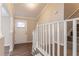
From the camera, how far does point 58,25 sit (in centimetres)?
179

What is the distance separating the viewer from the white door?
198 centimetres

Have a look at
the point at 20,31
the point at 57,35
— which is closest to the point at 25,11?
the point at 20,31

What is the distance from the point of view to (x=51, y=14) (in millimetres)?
2139

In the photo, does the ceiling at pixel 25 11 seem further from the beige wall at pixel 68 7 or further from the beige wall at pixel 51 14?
the beige wall at pixel 68 7

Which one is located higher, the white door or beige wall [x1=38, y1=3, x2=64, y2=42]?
beige wall [x1=38, y1=3, x2=64, y2=42]

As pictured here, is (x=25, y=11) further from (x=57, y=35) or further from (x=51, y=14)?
(x=57, y=35)

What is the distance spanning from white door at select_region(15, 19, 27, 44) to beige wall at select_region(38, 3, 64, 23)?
338 mm

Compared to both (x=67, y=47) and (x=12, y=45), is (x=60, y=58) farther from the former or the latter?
(x=12, y=45)

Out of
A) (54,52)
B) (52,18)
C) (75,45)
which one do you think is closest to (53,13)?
(52,18)

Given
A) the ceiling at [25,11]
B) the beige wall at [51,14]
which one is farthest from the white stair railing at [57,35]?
the ceiling at [25,11]

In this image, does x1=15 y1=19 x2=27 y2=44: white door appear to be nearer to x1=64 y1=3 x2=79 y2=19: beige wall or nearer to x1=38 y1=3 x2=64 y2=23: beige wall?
x1=38 y1=3 x2=64 y2=23: beige wall

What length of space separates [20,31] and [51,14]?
0.69m

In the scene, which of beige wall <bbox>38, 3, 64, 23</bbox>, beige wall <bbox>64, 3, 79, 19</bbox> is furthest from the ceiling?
beige wall <bbox>64, 3, 79, 19</bbox>

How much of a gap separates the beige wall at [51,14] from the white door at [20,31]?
1.11ft
